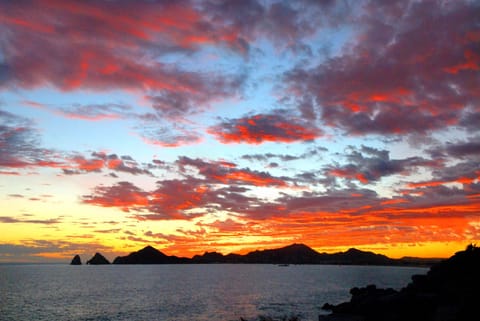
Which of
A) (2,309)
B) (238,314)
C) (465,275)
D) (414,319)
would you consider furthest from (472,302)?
(2,309)

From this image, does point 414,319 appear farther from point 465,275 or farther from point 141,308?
point 141,308

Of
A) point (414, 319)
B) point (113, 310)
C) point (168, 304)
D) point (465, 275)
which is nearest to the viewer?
point (414, 319)

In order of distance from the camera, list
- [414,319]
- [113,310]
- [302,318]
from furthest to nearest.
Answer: [113,310] → [302,318] → [414,319]

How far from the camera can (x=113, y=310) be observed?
77.2m

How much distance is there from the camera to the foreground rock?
114 ft

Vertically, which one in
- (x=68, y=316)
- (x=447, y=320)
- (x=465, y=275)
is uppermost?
(x=465, y=275)

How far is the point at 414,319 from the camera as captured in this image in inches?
1656

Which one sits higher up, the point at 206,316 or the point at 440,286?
the point at 440,286

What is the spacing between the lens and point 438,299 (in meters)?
42.9

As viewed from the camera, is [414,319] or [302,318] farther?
[302,318]

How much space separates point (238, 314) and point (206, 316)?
5.90 m

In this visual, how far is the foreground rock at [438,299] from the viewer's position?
3488 cm

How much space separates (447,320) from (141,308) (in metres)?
62.6

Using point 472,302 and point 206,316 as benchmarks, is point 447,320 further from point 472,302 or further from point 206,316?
point 206,316
